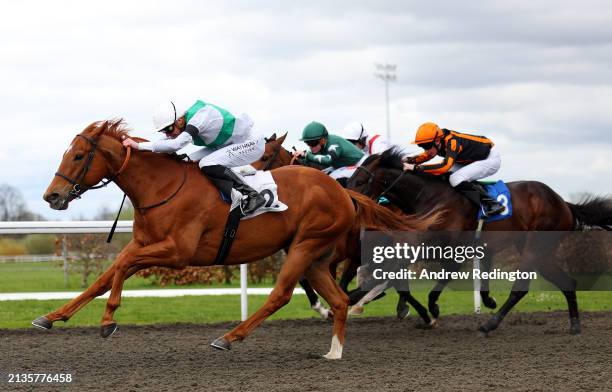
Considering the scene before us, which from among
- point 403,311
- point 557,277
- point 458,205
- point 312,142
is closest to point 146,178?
point 312,142

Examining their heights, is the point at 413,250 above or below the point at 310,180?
below

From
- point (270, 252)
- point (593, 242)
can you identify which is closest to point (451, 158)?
point (270, 252)

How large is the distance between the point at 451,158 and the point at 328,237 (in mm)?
2024

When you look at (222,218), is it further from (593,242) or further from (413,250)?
(593,242)

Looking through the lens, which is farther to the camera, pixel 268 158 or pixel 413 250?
pixel 268 158

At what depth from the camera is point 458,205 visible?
27.2 feet

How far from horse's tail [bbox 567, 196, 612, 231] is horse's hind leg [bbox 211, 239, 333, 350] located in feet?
11.8

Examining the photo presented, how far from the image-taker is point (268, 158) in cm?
865

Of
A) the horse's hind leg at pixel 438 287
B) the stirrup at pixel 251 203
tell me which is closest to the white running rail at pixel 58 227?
the horse's hind leg at pixel 438 287

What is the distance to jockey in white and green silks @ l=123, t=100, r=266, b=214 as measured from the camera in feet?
20.0

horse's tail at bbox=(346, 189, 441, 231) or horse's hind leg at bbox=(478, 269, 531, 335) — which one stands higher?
horse's tail at bbox=(346, 189, 441, 231)

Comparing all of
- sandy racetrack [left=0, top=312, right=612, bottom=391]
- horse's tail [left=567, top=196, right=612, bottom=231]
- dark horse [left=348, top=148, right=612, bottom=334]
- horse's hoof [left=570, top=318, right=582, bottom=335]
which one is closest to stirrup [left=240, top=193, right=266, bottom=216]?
sandy racetrack [left=0, top=312, right=612, bottom=391]

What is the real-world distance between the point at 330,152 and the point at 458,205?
52.9 inches

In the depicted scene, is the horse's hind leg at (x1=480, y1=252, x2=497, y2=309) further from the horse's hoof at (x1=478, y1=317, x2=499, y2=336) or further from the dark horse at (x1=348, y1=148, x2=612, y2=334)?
the horse's hoof at (x1=478, y1=317, x2=499, y2=336)
